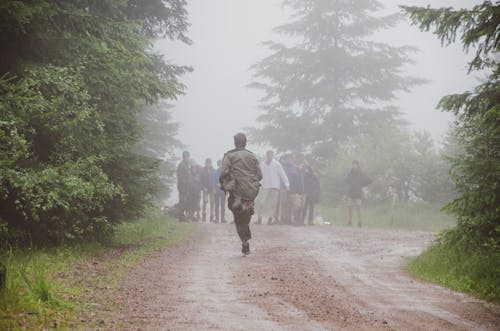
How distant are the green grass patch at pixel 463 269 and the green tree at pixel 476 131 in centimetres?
24

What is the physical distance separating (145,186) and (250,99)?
171 metres

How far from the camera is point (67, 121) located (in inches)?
346

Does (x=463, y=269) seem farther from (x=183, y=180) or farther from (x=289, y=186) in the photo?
(x=183, y=180)

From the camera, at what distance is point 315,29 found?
3272 cm

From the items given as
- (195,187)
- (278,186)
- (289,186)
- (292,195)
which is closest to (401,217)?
(292,195)

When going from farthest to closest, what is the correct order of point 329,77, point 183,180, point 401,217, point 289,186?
point 329,77 < point 401,217 < point 183,180 < point 289,186

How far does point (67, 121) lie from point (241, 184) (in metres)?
3.85

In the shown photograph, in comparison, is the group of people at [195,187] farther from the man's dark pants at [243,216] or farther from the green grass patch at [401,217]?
the man's dark pants at [243,216]

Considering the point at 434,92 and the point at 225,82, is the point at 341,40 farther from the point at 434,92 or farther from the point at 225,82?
the point at 225,82

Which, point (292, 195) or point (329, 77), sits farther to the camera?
point (329, 77)

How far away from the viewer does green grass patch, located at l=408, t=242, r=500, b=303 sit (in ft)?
24.5

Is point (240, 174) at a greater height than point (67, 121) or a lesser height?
lesser

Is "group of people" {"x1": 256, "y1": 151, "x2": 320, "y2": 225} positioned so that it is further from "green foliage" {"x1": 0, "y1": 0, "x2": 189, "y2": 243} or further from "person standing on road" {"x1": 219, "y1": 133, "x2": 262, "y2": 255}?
"green foliage" {"x1": 0, "y1": 0, "x2": 189, "y2": 243}

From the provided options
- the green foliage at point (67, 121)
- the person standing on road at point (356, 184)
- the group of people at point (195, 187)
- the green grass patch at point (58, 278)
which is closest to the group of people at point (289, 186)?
the person standing on road at point (356, 184)
